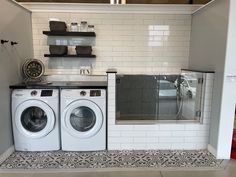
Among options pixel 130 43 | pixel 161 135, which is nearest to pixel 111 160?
pixel 161 135

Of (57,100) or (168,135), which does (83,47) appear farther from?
(168,135)

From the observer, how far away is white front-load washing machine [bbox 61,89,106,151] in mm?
2848

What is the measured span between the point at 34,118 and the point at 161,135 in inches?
72.8

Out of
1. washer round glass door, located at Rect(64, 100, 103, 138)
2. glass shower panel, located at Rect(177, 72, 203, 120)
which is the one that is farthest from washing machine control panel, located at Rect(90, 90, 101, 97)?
glass shower panel, located at Rect(177, 72, 203, 120)

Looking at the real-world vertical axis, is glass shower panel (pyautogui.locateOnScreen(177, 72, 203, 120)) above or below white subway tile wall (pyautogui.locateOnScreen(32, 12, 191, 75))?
below

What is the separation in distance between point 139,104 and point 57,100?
1223 millimetres

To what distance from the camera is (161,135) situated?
3.01 metres

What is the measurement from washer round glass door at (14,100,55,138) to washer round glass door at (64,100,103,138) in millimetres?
232

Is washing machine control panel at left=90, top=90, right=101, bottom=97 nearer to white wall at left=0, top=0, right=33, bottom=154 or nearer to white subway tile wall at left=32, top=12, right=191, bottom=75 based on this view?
white subway tile wall at left=32, top=12, right=191, bottom=75

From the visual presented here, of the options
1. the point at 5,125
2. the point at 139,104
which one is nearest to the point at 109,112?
the point at 139,104

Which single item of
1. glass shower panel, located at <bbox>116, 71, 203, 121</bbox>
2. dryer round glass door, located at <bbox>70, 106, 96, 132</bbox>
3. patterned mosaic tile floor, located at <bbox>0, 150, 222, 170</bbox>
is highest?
glass shower panel, located at <bbox>116, 71, 203, 121</bbox>

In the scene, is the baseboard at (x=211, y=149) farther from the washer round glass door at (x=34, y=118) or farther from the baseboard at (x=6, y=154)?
the baseboard at (x=6, y=154)

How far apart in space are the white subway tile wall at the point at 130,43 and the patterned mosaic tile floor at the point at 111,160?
1547 mm

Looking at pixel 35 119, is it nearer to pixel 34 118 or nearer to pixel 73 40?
pixel 34 118
